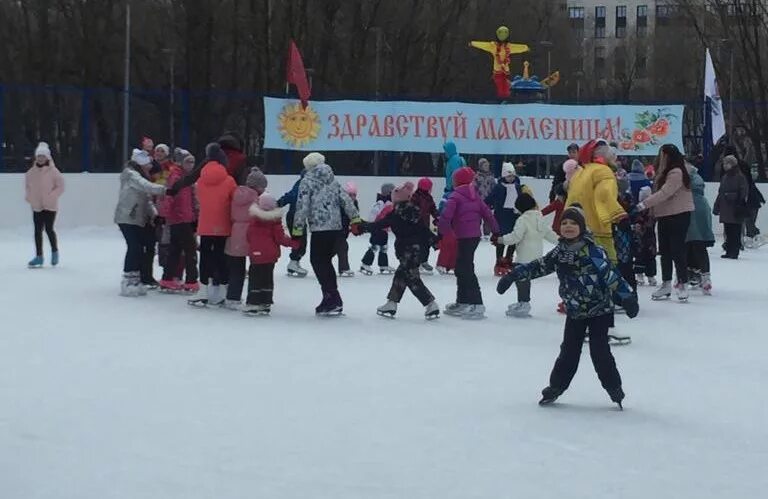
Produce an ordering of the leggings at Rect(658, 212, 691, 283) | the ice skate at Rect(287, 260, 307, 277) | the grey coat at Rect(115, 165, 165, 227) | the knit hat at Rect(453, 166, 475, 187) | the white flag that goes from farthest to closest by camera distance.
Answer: the white flag → the ice skate at Rect(287, 260, 307, 277) → the leggings at Rect(658, 212, 691, 283) → the grey coat at Rect(115, 165, 165, 227) → the knit hat at Rect(453, 166, 475, 187)

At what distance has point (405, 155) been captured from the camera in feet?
81.9

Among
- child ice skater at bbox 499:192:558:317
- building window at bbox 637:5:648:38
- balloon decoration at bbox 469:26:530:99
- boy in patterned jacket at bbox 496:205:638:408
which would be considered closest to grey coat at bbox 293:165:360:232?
child ice skater at bbox 499:192:558:317

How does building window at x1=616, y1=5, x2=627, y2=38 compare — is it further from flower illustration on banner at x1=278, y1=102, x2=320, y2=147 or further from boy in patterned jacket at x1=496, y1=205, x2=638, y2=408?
boy in patterned jacket at x1=496, y1=205, x2=638, y2=408

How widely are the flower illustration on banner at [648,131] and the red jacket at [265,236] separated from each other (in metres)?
13.7

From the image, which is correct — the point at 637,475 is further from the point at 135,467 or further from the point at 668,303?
the point at 668,303

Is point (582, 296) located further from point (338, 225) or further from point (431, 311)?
point (338, 225)

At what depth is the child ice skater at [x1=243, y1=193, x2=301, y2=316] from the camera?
11648 millimetres

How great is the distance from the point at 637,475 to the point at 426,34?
3475 centimetres

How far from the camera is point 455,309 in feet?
39.3

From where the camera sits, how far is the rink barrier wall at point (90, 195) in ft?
68.9

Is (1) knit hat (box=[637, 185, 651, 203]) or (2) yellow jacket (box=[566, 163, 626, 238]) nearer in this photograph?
(2) yellow jacket (box=[566, 163, 626, 238])

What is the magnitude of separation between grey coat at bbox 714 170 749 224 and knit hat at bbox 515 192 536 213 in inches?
277

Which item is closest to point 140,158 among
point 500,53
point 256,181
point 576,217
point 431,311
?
point 256,181

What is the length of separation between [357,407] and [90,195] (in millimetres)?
15097
